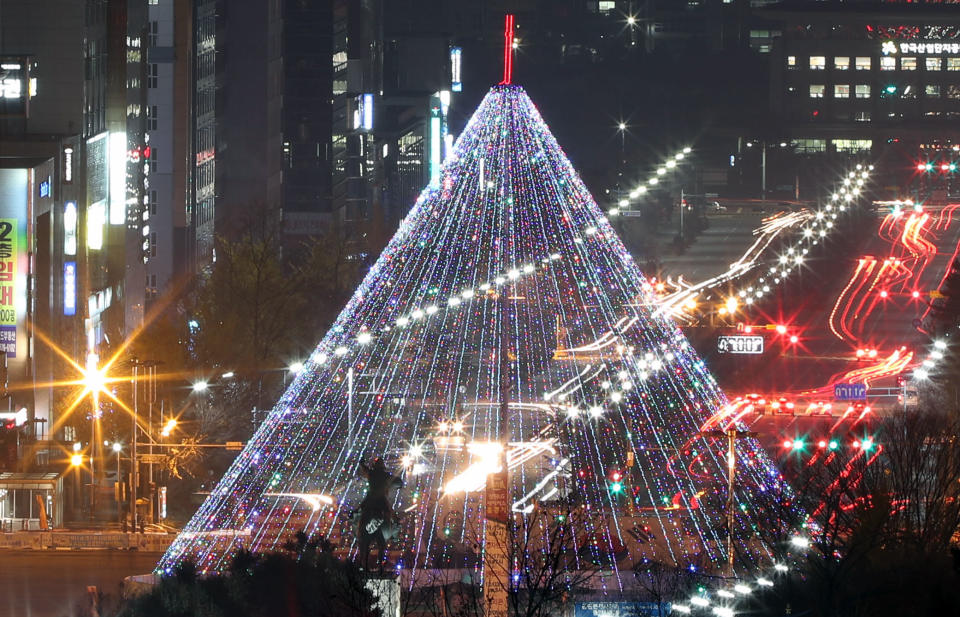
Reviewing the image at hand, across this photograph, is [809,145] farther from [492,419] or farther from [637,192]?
[492,419]

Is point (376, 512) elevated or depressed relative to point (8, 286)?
depressed

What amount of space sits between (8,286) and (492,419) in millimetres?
11763

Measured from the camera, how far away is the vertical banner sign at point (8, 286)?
4434 centimetres

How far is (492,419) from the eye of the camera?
159 ft

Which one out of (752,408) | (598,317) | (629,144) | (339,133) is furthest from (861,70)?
(752,408)

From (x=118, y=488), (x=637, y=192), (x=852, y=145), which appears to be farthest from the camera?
(x=852, y=145)

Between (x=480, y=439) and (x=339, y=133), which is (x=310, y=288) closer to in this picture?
(x=480, y=439)

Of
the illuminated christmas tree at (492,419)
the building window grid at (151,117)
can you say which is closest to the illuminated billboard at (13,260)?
the illuminated christmas tree at (492,419)

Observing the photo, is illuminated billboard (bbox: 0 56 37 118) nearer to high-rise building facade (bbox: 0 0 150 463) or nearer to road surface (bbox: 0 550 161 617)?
high-rise building facade (bbox: 0 0 150 463)

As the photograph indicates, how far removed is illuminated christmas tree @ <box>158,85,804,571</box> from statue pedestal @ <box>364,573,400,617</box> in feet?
10.0

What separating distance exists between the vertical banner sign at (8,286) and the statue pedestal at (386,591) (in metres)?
20.5

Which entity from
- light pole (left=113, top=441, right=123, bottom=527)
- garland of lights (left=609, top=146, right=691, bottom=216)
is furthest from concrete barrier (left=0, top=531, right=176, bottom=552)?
garland of lights (left=609, top=146, right=691, bottom=216)

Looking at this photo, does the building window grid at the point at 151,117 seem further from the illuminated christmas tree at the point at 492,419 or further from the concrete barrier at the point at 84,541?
the concrete barrier at the point at 84,541

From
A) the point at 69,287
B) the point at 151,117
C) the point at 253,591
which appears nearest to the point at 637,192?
the point at 151,117
